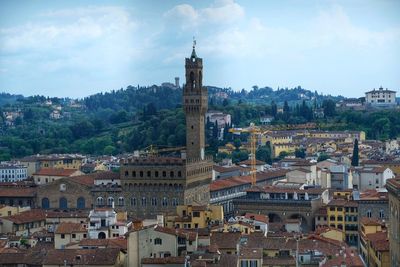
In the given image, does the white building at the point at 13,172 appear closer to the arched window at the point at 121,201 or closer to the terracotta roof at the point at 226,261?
the arched window at the point at 121,201

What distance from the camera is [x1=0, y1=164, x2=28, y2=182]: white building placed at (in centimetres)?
6969

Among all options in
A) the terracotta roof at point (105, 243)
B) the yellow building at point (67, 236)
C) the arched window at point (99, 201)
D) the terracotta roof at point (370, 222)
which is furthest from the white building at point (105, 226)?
the arched window at point (99, 201)

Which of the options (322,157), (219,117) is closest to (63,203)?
(322,157)

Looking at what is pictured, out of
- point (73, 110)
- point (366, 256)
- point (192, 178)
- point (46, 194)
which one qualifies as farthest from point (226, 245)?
point (73, 110)

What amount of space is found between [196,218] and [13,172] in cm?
3555

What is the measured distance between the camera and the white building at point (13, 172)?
6969cm

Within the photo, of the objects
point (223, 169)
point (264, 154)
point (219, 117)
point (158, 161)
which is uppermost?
point (219, 117)

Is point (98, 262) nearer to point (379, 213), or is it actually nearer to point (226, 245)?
point (226, 245)

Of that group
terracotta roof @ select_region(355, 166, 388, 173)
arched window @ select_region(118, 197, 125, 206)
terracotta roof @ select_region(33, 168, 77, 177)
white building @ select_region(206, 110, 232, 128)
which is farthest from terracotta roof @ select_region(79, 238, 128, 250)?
white building @ select_region(206, 110, 232, 128)

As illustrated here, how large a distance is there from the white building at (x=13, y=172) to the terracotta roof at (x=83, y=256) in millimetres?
39517

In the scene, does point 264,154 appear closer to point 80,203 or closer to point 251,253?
point 80,203

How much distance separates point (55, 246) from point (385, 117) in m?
59.5

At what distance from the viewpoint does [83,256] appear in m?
30.1

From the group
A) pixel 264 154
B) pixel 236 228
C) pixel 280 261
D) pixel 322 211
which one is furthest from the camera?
pixel 264 154
